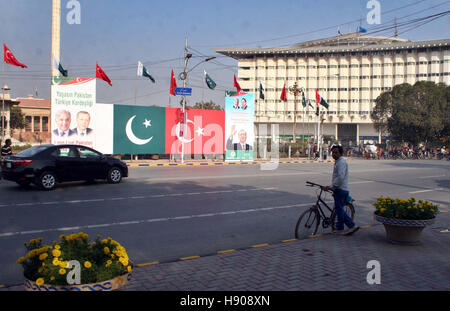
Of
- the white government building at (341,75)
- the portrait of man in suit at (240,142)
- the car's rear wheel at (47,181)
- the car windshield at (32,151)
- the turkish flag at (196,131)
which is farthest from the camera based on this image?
the white government building at (341,75)

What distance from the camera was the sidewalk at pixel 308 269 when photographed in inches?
192

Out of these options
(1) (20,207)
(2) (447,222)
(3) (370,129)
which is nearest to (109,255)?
(1) (20,207)

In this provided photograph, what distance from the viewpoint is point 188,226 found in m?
8.70

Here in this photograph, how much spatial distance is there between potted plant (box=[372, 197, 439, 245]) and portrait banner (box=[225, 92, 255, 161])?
2643 centimetres

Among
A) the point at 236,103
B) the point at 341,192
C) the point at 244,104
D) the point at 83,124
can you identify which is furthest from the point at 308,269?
the point at 244,104

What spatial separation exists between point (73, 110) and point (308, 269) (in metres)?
24.8

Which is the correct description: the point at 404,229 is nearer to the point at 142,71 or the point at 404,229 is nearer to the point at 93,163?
the point at 93,163

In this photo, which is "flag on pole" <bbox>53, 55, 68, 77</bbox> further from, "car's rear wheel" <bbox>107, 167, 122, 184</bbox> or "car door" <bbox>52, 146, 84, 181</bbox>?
"car door" <bbox>52, 146, 84, 181</bbox>

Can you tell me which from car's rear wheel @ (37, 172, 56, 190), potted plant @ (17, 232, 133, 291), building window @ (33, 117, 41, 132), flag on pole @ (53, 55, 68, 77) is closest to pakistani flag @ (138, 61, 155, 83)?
flag on pole @ (53, 55, 68, 77)

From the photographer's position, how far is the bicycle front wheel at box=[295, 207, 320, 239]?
308 inches

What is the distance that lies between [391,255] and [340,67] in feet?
338

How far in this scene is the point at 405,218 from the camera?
6938 millimetres

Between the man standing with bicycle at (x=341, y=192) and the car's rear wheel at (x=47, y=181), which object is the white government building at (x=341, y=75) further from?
the man standing with bicycle at (x=341, y=192)

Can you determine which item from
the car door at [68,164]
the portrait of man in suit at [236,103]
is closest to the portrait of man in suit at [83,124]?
the portrait of man in suit at [236,103]
